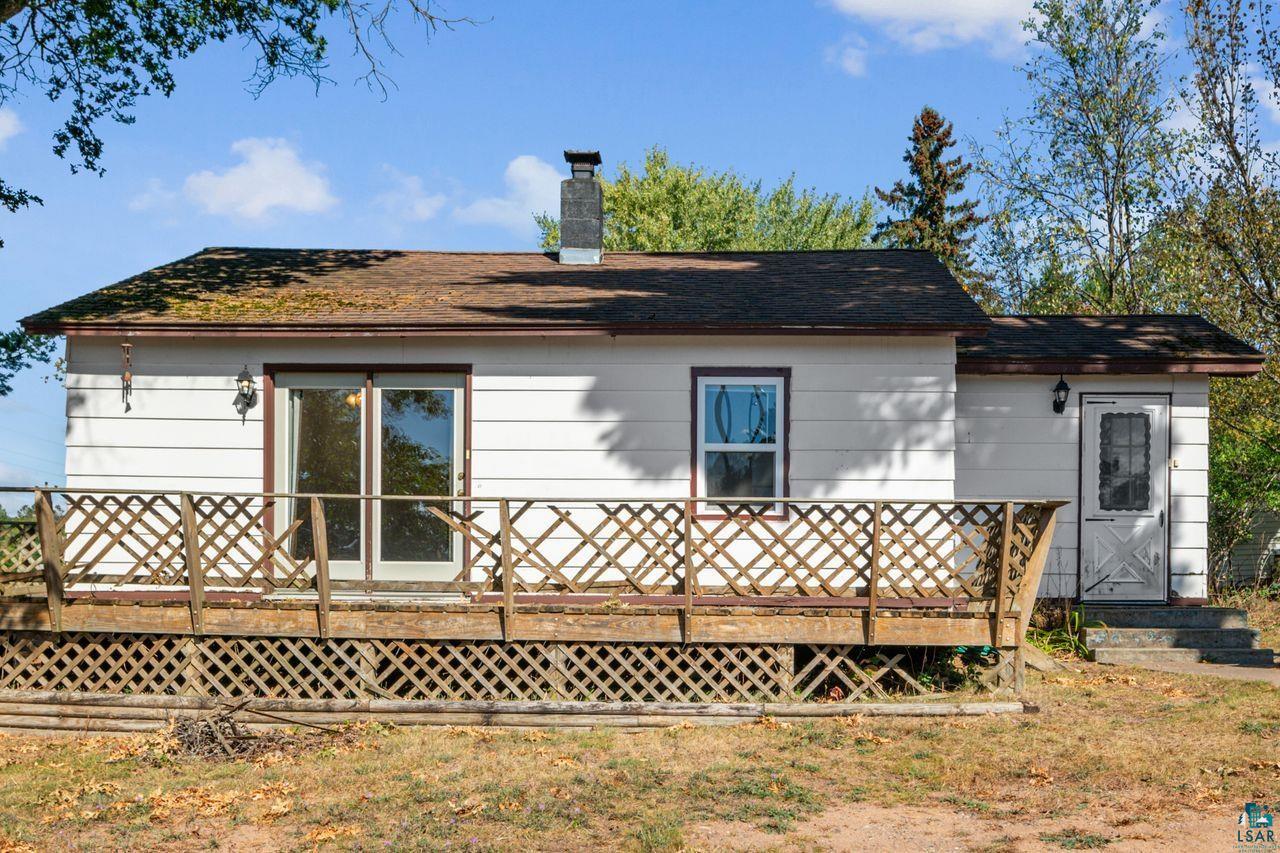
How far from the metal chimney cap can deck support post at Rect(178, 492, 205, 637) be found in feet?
21.7

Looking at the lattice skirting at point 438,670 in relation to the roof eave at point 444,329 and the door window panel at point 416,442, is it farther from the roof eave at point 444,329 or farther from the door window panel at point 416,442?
the roof eave at point 444,329

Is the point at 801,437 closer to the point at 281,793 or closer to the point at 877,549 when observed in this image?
the point at 877,549

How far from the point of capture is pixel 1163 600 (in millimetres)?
12609

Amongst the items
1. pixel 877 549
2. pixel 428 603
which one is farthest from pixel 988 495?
pixel 428 603

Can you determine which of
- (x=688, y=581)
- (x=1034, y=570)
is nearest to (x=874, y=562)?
(x=1034, y=570)

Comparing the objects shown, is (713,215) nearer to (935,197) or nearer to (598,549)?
(935,197)

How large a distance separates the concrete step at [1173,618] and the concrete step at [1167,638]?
0.30 meters

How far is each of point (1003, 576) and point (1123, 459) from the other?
4.59m

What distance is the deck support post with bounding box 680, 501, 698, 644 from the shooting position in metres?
8.94

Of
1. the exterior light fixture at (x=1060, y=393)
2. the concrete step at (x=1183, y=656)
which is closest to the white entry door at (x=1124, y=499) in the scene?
the exterior light fixture at (x=1060, y=393)

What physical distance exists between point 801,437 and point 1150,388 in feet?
16.1

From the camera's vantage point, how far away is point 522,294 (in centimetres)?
1170

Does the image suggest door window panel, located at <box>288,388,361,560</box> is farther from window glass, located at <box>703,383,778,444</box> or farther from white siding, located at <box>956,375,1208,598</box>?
white siding, located at <box>956,375,1208,598</box>

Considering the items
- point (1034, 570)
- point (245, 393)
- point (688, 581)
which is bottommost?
point (688, 581)
